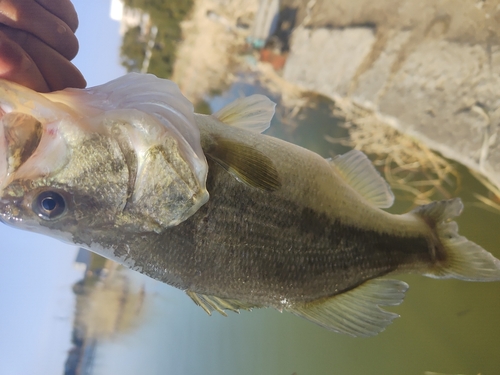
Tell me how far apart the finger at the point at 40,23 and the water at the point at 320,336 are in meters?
1.94

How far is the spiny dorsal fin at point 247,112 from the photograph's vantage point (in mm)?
737

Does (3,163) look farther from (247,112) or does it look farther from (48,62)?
(247,112)

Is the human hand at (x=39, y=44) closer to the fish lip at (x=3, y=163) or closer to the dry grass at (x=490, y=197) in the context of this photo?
the fish lip at (x=3, y=163)

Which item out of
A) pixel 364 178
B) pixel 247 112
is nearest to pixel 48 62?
pixel 247 112

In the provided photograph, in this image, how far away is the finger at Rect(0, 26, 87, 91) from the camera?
59cm

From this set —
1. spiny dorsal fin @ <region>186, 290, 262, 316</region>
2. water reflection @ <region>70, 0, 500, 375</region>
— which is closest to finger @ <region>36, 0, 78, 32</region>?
spiny dorsal fin @ <region>186, 290, 262, 316</region>

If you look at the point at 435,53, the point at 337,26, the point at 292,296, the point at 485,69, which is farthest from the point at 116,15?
the point at 292,296

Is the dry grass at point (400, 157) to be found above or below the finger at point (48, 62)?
below

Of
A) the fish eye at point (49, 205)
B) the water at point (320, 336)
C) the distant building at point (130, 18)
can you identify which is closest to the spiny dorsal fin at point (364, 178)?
the fish eye at point (49, 205)

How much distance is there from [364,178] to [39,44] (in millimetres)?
800

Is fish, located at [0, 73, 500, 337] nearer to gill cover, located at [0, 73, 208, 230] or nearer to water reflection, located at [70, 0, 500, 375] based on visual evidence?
gill cover, located at [0, 73, 208, 230]

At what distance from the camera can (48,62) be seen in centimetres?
62

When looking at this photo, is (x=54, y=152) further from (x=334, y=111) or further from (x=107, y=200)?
(x=334, y=111)

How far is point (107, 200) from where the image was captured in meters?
0.53
